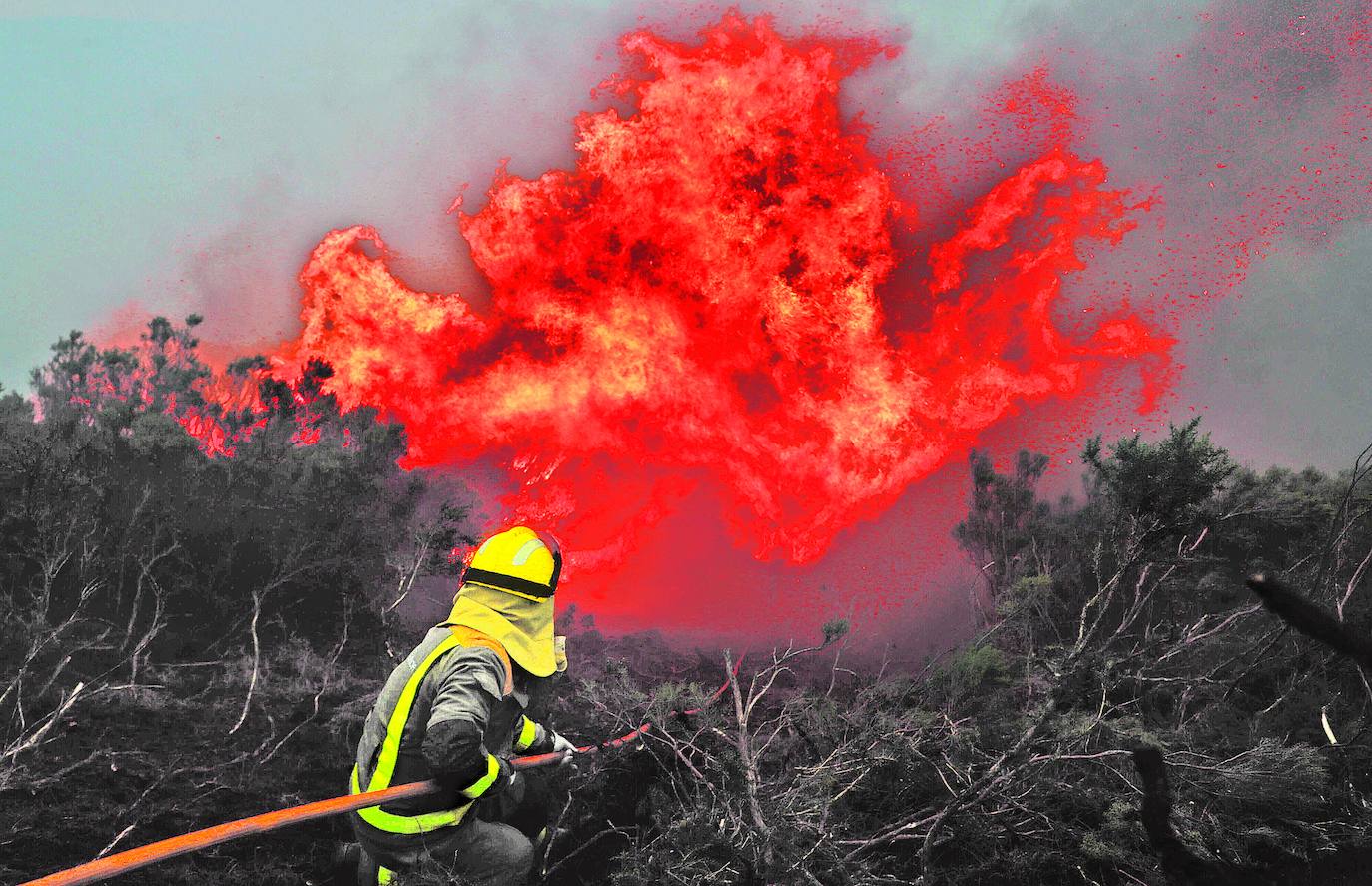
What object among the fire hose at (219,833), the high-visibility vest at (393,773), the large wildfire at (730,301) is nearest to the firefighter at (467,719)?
the high-visibility vest at (393,773)

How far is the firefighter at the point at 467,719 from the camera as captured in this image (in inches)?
139

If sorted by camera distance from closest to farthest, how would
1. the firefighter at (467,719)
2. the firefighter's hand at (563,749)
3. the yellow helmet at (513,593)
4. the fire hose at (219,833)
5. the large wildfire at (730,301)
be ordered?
1. the fire hose at (219,833)
2. the firefighter at (467,719)
3. the yellow helmet at (513,593)
4. the firefighter's hand at (563,749)
5. the large wildfire at (730,301)

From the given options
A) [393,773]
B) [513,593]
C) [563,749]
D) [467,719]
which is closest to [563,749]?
[563,749]

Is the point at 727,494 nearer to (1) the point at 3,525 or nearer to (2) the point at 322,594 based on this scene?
(2) the point at 322,594

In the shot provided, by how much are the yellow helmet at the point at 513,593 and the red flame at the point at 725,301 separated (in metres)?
9.51

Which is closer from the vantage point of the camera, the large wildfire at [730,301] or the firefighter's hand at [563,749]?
the firefighter's hand at [563,749]

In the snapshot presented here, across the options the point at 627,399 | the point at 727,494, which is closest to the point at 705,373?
the point at 627,399

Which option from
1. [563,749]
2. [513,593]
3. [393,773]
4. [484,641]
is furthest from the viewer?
[563,749]

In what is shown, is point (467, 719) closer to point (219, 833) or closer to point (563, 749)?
point (219, 833)

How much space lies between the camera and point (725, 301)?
13430 millimetres

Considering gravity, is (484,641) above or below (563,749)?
above

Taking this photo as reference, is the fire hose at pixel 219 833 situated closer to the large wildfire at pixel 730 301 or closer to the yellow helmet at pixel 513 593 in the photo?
the yellow helmet at pixel 513 593

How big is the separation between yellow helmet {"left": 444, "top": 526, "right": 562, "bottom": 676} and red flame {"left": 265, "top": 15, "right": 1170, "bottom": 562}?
951 cm

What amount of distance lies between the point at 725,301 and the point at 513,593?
10.3 m
